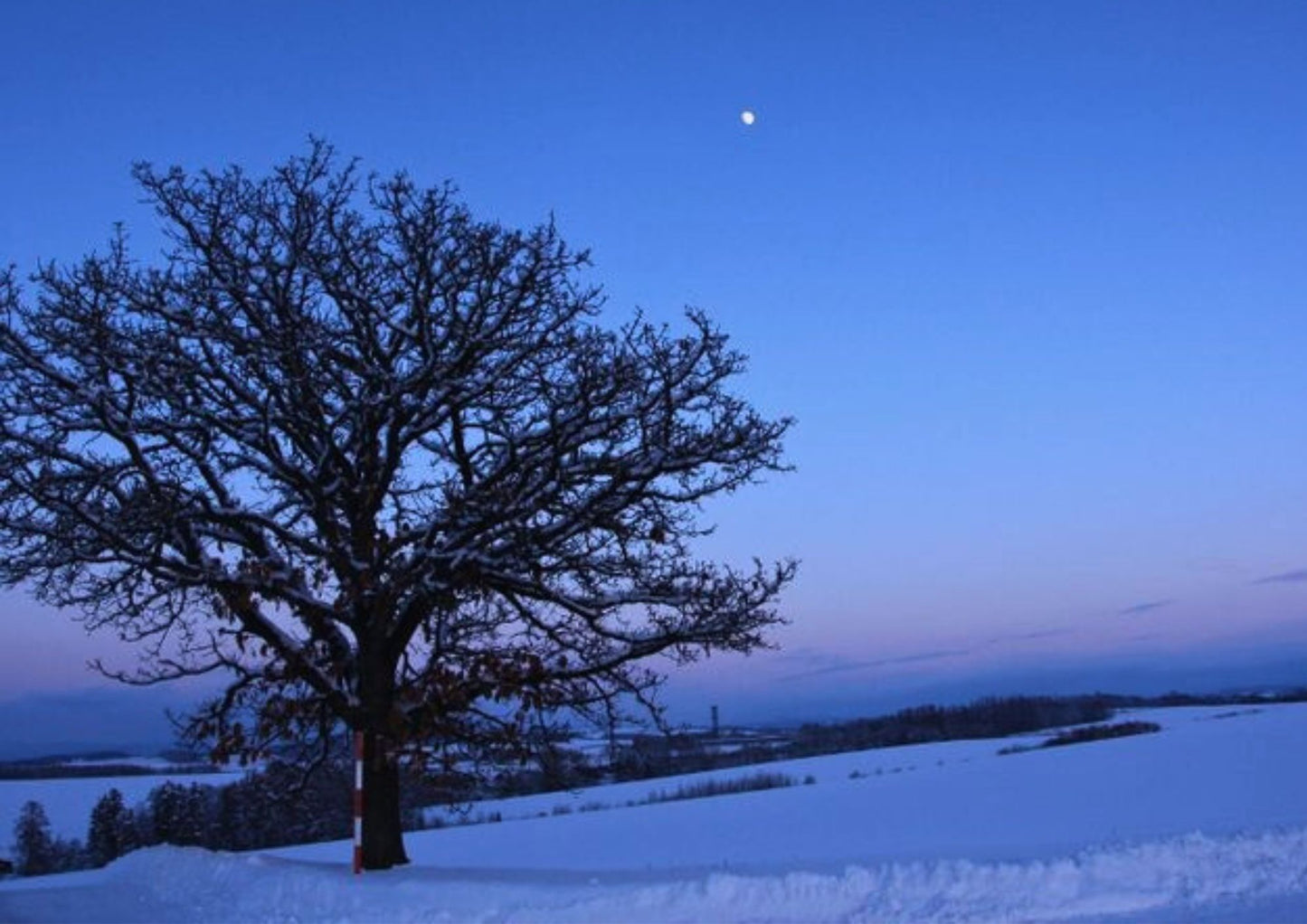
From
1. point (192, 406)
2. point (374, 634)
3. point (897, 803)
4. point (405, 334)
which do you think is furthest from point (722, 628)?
point (897, 803)

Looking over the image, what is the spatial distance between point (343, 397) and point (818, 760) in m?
52.9

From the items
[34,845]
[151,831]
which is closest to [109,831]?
[151,831]

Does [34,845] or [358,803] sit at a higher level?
[358,803]

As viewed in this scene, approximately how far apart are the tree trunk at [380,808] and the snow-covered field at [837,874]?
0.45 meters

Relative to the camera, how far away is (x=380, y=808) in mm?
13789

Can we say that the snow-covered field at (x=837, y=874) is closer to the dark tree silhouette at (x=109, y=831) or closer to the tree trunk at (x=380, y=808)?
the tree trunk at (x=380, y=808)

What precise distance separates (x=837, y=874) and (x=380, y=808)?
6.25 m

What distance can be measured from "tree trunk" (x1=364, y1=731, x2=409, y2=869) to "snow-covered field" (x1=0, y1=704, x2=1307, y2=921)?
45cm

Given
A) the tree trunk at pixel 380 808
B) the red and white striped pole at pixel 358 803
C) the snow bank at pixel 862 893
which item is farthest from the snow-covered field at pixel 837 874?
the tree trunk at pixel 380 808

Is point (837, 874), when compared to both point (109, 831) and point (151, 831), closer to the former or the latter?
point (109, 831)

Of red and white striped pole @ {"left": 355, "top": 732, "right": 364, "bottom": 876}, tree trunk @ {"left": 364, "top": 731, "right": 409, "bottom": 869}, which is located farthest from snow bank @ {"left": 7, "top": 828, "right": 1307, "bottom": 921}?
tree trunk @ {"left": 364, "top": 731, "right": 409, "bottom": 869}

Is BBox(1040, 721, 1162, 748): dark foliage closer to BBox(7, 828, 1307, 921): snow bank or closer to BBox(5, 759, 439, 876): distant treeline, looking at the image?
BBox(5, 759, 439, 876): distant treeline

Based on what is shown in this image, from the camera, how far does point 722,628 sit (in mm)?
14156

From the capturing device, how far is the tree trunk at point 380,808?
13602mm
